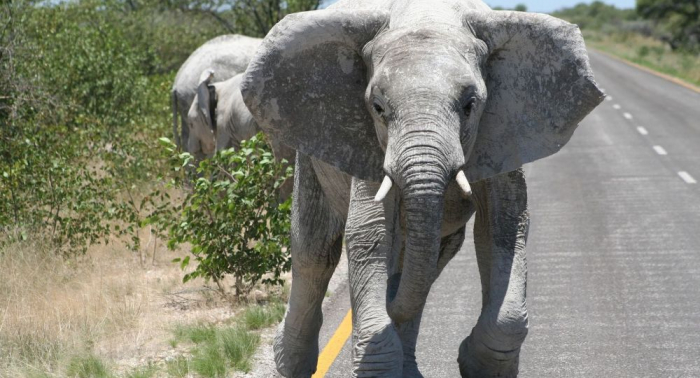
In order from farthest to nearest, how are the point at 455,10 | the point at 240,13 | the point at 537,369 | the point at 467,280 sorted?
1. the point at 240,13
2. the point at 467,280
3. the point at 537,369
4. the point at 455,10

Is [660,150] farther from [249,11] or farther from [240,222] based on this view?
[240,222]

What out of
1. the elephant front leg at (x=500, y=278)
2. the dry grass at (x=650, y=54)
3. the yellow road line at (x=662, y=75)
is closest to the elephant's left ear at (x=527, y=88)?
the elephant front leg at (x=500, y=278)

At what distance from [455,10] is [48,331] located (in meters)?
3.68

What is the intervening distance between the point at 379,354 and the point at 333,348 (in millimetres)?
2867

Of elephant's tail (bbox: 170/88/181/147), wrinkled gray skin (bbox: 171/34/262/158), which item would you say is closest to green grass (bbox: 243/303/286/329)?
elephant's tail (bbox: 170/88/181/147)

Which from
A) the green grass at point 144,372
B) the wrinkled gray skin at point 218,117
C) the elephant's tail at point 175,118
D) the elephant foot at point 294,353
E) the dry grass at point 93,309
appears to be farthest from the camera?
the elephant's tail at point 175,118

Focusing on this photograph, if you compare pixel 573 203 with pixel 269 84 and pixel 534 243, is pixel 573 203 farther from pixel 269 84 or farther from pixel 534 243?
pixel 269 84

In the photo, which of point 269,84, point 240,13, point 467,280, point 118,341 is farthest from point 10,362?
point 240,13

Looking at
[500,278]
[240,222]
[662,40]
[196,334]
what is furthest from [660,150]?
[662,40]

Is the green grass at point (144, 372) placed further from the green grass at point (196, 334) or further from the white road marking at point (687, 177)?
the white road marking at point (687, 177)

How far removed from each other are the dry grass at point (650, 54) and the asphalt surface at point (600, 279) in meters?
23.2

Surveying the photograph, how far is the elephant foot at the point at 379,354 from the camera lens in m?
4.89

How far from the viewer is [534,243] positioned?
1160cm

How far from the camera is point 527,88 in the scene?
203 inches
